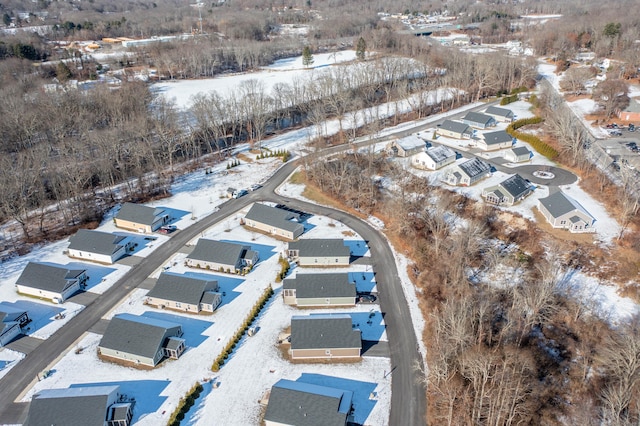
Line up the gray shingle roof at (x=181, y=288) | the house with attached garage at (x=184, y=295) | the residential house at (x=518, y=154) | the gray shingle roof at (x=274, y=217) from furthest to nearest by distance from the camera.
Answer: the residential house at (x=518, y=154) < the gray shingle roof at (x=274, y=217) < the gray shingle roof at (x=181, y=288) < the house with attached garage at (x=184, y=295)

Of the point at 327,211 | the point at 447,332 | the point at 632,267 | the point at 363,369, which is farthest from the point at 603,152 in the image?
the point at 363,369

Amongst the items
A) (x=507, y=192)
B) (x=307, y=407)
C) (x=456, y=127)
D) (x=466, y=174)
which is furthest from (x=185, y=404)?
(x=456, y=127)

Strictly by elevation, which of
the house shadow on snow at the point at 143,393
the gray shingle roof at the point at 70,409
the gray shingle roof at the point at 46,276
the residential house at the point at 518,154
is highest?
the residential house at the point at 518,154

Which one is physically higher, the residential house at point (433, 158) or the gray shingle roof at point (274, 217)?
the residential house at point (433, 158)

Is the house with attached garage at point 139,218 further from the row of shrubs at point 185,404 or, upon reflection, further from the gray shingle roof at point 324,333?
the row of shrubs at point 185,404

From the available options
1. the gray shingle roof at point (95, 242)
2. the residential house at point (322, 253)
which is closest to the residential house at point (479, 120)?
the residential house at point (322, 253)

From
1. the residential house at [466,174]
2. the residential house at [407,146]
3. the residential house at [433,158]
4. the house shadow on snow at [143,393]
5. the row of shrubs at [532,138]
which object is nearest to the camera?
the house shadow on snow at [143,393]

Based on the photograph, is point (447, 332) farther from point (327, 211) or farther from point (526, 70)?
point (526, 70)

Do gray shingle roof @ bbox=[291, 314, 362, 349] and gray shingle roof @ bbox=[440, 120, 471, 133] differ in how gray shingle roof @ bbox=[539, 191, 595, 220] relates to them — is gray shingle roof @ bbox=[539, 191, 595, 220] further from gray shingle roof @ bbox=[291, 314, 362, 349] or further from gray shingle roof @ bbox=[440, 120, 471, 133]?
gray shingle roof @ bbox=[291, 314, 362, 349]
